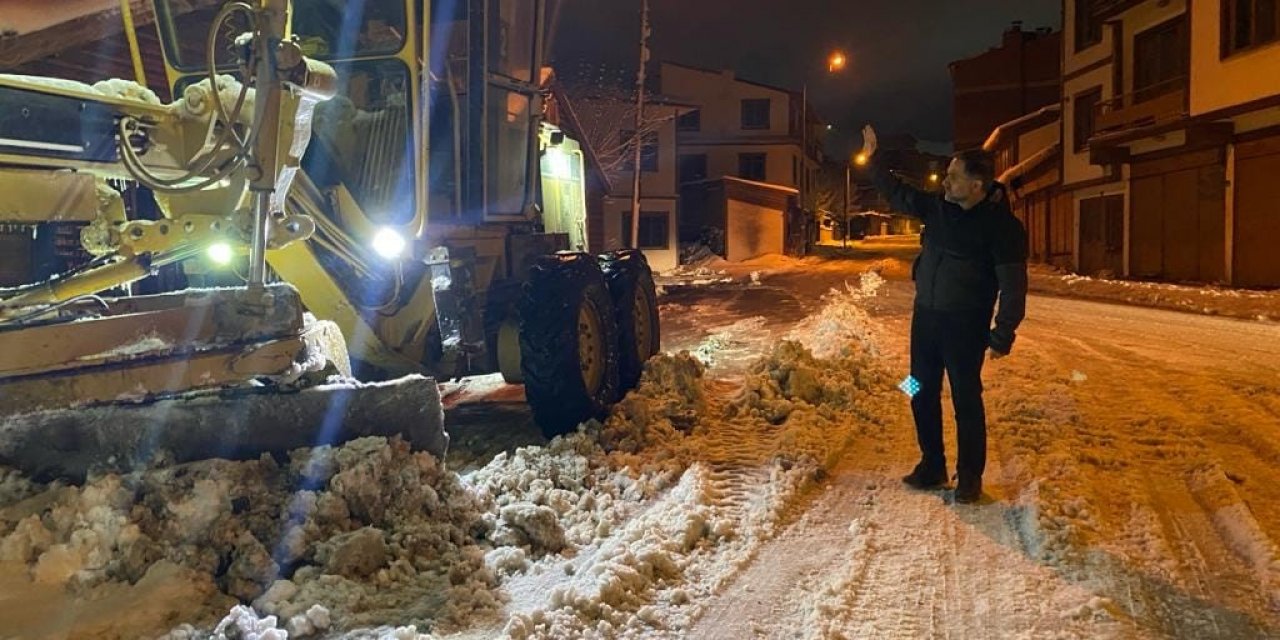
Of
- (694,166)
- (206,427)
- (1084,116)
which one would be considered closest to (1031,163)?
(1084,116)

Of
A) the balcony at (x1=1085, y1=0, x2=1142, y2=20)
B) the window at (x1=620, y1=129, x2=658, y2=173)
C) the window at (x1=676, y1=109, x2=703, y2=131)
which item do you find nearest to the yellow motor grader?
the balcony at (x1=1085, y1=0, x2=1142, y2=20)

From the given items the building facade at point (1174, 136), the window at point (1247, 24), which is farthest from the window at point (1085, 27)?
the window at point (1247, 24)

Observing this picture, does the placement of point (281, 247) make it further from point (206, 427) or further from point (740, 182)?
point (740, 182)

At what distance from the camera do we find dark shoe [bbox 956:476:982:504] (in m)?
4.89

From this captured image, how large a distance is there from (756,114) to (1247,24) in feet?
112

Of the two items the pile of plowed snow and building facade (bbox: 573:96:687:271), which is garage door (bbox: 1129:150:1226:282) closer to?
building facade (bbox: 573:96:687:271)

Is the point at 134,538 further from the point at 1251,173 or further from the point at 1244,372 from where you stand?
the point at 1251,173

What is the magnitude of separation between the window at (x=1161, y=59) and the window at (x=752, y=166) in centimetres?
2805

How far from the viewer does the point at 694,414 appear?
23.3 feet

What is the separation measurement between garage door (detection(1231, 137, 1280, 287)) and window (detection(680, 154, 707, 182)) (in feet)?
109

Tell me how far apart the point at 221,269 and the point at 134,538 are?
2.51m

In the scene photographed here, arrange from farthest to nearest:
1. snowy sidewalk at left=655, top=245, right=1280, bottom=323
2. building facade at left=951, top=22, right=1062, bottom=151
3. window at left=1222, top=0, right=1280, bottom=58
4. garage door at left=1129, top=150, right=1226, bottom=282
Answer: building facade at left=951, top=22, right=1062, bottom=151, garage door at left=1129, top=150, right=1226, bottom=282, window at left=1222, top=0, right=1280, bottom=58, snowy sidewalk at left=655, top=245, right=1280, bottom=323

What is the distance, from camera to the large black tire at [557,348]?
6.34 meters

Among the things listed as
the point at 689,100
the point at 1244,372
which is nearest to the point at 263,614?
the point at 1244,372
